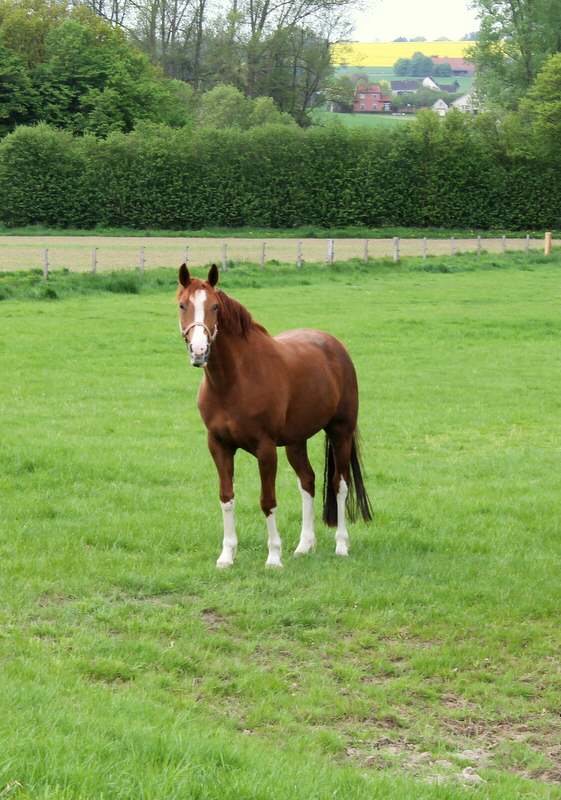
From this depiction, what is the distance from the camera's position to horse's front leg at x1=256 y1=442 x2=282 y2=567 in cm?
865

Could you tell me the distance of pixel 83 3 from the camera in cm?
7738

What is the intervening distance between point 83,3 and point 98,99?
17789 millimetres

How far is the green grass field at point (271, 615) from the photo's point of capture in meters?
4.83

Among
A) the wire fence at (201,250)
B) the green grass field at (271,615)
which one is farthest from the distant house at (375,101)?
the green grass field at (271,615)

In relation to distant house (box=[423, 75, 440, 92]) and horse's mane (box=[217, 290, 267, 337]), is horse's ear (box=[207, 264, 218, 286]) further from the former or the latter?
distant house (box=[423, 75, 440, 92])

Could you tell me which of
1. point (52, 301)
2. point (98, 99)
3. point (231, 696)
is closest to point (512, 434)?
point (231, 696)

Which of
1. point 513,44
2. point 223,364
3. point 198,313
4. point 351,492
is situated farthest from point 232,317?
point 513,44

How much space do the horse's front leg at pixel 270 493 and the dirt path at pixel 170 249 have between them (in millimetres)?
26544

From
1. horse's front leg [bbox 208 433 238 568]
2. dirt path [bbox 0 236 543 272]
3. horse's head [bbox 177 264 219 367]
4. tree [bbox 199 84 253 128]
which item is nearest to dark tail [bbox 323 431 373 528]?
horse's front leg [bbox 208 433 238 568]

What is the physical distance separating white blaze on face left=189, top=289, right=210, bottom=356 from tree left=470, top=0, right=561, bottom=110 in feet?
217

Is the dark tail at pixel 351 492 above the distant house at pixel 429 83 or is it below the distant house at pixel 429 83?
below

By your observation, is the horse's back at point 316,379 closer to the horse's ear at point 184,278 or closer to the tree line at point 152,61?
the horse's ear at point 184,278

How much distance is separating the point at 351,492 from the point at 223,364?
1.91 meters

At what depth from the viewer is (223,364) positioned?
8547 mm
